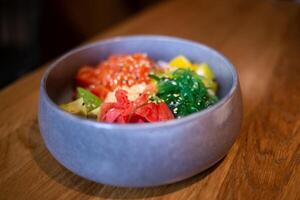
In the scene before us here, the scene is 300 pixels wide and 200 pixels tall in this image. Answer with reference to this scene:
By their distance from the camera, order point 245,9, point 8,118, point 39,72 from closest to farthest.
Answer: point 8,118, point 39,72, point 245,9

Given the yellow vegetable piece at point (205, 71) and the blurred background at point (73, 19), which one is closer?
the yellow vegetable piece at point (205, 71)

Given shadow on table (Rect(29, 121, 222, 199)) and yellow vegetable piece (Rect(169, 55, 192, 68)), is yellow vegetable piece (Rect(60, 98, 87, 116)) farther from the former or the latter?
yellow vegetable piece (Rect(169, 55, 192, 68))

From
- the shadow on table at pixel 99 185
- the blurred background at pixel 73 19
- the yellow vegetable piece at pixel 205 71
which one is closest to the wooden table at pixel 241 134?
the shadow on table at pixel 99 185

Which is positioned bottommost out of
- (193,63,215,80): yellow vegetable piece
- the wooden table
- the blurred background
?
the blurred background

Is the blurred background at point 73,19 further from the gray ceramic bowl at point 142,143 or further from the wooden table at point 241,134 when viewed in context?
the gray ceramic bowl at point 142,143

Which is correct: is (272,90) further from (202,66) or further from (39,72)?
(39,72)

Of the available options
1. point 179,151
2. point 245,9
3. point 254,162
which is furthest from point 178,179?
point 245,9

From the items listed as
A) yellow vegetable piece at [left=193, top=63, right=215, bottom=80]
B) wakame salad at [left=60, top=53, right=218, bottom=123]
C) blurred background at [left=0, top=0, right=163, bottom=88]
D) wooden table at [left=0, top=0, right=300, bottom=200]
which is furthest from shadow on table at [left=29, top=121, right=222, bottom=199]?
blurred background at [left=0, top=0, right=163, bottom=88]
